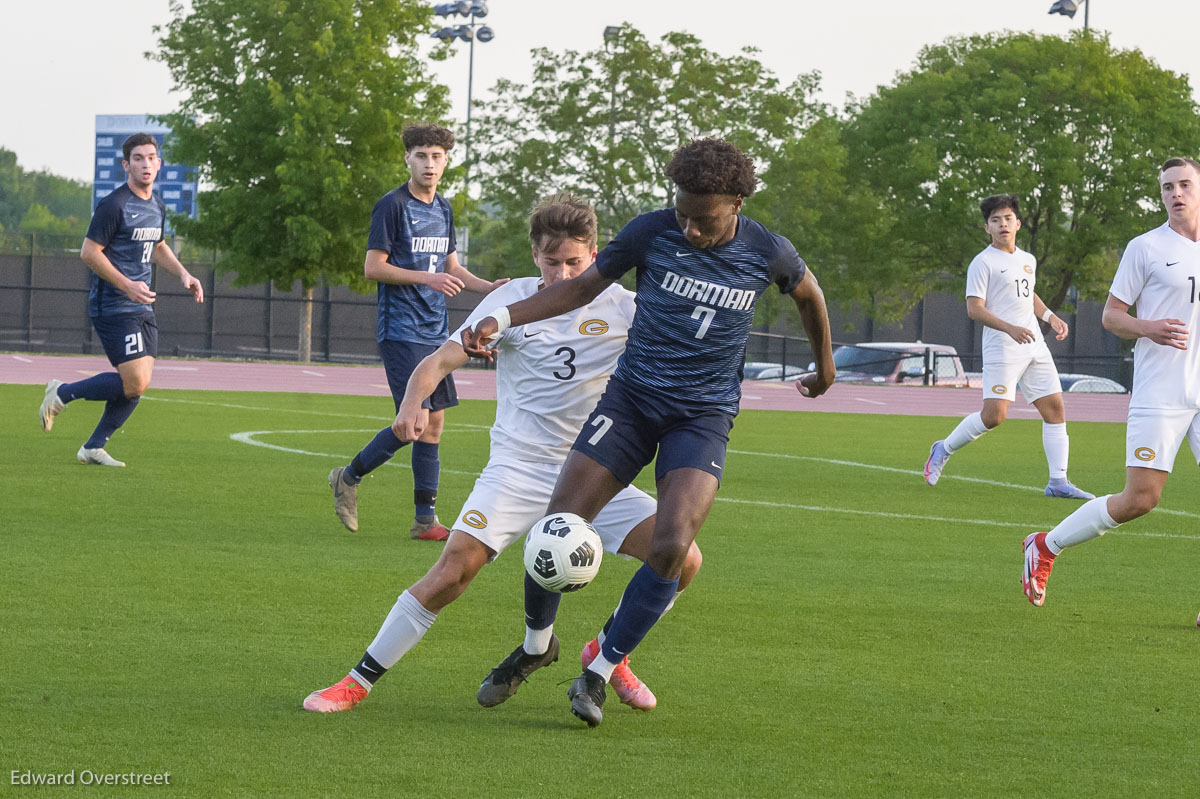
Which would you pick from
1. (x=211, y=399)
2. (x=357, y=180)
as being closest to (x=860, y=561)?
(x=211, y=399)

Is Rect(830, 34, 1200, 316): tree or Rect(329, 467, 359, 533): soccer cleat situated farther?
Rect(830, 34, 1200, 316): tree

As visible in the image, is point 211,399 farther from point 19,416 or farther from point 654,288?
point 654,288

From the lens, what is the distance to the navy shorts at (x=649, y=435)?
4906 millimetres

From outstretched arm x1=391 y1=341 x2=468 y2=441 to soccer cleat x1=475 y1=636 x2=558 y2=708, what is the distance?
2.76ft

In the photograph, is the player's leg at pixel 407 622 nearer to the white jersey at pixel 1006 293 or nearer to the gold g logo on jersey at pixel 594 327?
the gold g logo on jersey at pixel 594 327

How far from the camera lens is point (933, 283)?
157ft

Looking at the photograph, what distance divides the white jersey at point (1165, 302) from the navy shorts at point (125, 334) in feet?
23.8

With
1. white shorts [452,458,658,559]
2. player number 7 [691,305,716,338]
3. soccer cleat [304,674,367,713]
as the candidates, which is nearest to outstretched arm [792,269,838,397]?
player number 7 [691,305,716,338]

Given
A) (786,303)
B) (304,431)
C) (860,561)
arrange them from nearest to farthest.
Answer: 1. (860,561)
2. (304,431)
3. (786,303)

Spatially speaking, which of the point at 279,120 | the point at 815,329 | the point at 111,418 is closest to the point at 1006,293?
the point at 815,329

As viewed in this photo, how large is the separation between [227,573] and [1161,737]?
440cm

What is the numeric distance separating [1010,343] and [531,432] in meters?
7.77

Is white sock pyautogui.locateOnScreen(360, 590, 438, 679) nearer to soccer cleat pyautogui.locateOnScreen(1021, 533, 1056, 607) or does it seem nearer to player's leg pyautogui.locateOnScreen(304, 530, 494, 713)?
player's leg pyautogui.locateOnScreen(304, 530, 494, 713)

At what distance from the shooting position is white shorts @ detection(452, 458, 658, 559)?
493 centimetres
